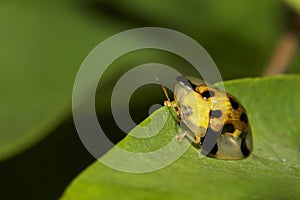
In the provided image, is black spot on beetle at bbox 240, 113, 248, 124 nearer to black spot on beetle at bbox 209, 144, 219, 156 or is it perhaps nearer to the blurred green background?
black spot on beetle at bbox 209, 144, 219, 156

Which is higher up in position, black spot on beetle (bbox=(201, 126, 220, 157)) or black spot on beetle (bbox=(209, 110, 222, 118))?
black spot on beetle (bbox=(209, 110, 222, 118))

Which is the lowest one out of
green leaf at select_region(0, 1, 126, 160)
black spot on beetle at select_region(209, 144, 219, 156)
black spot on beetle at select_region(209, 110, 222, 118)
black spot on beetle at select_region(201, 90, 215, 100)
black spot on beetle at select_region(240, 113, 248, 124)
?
green leaf at select_region(0, 1, 126, 160)

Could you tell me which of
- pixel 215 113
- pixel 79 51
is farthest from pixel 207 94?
pixel 79 51

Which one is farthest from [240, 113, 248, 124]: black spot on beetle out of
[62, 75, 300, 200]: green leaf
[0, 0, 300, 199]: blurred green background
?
[0, 0, 300, 199]: blurred green background

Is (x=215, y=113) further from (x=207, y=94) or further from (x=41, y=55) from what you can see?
(x=41, y=55)

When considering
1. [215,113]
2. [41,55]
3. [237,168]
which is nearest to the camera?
[237,168]

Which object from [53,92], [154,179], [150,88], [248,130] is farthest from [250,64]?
[154,179]
